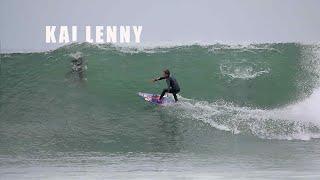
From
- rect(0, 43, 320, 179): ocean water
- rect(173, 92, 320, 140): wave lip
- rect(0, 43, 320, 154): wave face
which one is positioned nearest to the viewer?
rect(0, 43, 320, 179): ocean water

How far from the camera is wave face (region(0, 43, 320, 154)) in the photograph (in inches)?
469

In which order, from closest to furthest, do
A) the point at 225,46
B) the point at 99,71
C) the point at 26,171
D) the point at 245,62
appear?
the point at 26,171 → the point at 99,71 → the point at 245,62 → the point at 225,46

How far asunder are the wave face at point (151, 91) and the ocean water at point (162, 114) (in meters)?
0.03

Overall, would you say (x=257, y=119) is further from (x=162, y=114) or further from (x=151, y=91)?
(x=151, y=91)

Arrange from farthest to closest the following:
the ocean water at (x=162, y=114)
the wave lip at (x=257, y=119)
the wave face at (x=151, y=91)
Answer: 1. the wave lip at (x=257, y=119)
2. the wave face at (x=151, y=91)
3. the ocean water at (x=162, y=114)

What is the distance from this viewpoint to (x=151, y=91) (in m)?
15.9

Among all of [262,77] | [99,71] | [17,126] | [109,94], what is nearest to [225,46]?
[262,77]

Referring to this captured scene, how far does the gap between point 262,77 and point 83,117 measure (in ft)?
20.2

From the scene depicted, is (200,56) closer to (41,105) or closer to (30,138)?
(41,105)

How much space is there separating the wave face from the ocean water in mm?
28

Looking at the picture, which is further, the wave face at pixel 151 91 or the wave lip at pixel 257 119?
the wave lip at pixel 257 119

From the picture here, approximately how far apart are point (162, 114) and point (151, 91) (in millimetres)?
2237

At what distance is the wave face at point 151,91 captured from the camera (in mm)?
11914

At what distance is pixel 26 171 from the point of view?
8.05m
